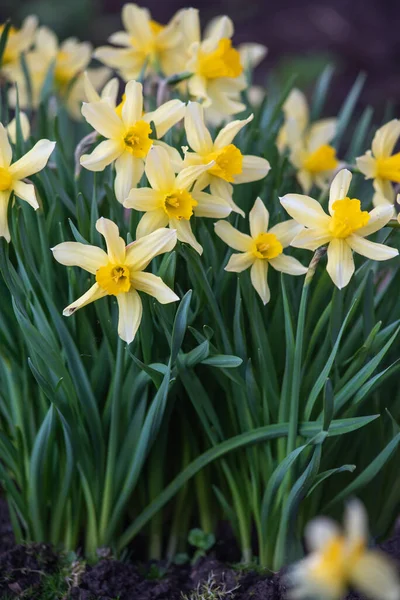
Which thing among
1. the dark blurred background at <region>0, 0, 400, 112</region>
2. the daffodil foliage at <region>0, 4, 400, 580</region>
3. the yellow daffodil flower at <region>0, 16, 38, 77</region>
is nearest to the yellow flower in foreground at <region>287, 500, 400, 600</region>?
the daffodil foliage at <region>0, 4, 400, 580</region>

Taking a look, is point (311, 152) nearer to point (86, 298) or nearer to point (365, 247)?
point (365, 247)

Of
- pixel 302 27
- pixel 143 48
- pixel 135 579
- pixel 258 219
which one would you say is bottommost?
pixel 135 579

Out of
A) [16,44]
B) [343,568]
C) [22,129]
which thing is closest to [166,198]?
[22,129]

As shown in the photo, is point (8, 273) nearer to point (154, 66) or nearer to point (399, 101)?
point (154, 66)

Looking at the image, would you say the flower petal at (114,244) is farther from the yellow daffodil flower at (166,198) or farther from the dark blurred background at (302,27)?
the dark blurred background at (302,27)

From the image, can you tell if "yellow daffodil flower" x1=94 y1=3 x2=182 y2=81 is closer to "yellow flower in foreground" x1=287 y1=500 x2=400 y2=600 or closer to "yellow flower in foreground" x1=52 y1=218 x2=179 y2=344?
"yellow flower in foreground" x1=52 y1=218 x2=179 y2=344
